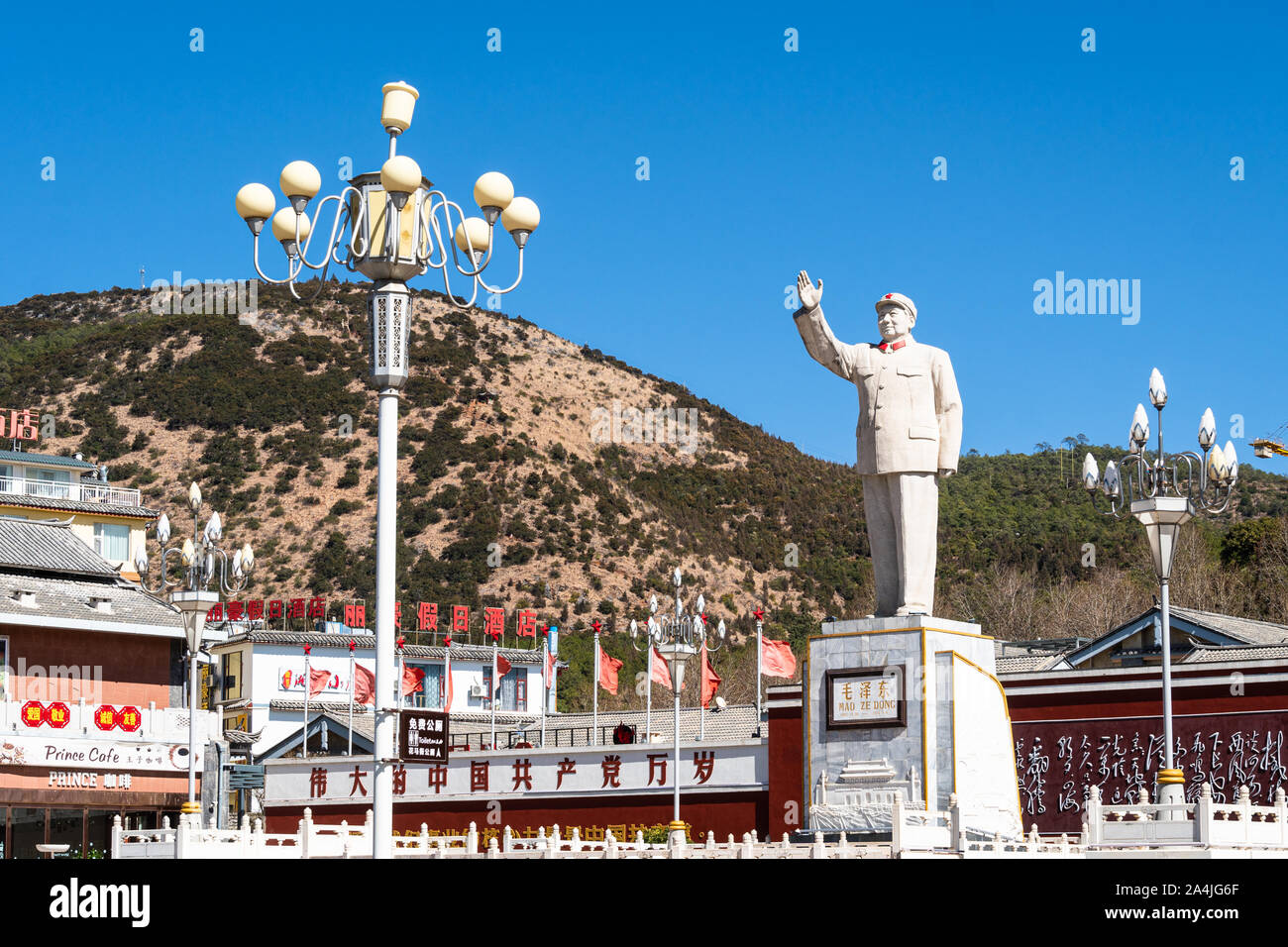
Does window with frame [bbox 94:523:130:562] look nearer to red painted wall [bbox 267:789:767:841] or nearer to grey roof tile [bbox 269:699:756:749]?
grey roof tile [bbox 269:699:756:749]

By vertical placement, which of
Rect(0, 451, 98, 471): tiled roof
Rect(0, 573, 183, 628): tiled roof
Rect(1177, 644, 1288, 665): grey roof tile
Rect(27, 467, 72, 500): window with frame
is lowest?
Rect(1177, 644, 1288, 665): grey roof tile

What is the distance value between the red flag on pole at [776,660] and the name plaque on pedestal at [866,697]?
50.8ft

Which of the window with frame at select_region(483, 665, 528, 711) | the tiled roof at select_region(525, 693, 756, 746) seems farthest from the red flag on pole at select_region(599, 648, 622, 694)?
the window with frame at select_region(483, 665, 528, 711)

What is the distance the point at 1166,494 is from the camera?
19016 millimetres

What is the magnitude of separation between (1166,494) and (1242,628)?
407 inches

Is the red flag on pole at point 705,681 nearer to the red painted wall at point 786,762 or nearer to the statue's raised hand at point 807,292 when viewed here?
the red painted wall at point 786,762

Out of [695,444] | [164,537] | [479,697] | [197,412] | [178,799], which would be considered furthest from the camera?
[695,444]

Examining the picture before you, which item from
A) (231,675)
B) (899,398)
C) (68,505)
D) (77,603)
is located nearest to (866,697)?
(899,398)

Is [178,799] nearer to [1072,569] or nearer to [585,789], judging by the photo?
[585,789]

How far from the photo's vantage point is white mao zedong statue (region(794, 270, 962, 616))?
18.9 metres

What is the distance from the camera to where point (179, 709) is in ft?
121

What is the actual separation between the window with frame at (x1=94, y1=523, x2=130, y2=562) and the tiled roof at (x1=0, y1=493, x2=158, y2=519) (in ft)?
1.86
